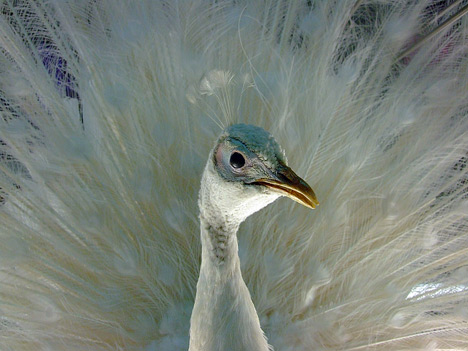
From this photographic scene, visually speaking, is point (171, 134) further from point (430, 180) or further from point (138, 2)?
point (430, 180)

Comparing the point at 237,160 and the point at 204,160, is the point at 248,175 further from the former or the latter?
the point at 204,160

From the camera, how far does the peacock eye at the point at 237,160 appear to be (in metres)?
0.93

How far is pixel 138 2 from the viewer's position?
1.43m

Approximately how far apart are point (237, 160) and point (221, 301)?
338 millimetres

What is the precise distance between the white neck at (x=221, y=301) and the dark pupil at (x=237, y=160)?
0.13 metres

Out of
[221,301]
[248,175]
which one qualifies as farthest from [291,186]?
[221,301]

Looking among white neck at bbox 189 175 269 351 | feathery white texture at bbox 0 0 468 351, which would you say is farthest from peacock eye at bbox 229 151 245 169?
feathery white texture at bbox 0 0 468 351

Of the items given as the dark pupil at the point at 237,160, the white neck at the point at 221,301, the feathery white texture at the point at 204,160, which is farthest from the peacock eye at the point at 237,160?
the feathery white texture at the point at 204,160

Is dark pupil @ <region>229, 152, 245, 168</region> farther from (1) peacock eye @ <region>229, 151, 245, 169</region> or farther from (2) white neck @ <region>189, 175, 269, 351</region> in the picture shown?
(2) white neck @ <region>189, 175, 269, 351</region>

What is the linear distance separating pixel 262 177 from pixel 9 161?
841 millimetres

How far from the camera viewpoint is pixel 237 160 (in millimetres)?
940

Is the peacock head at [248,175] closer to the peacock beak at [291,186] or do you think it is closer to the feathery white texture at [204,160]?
the peacock beak at [291,186]

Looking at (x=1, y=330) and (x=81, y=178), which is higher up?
(x=81, y=178)

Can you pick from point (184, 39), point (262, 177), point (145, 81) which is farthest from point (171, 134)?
point (262, 177)
